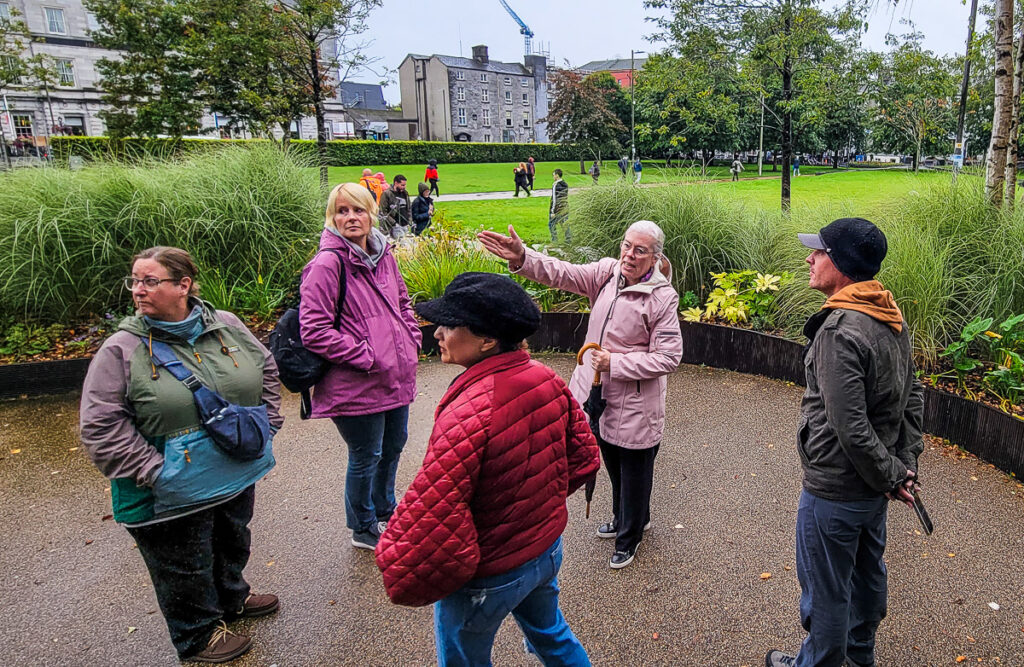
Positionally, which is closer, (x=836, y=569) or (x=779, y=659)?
(x=836, y=569)

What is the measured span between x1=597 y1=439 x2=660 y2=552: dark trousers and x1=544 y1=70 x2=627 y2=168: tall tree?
35655 mm

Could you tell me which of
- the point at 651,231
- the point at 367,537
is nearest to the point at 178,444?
the point at 367,537

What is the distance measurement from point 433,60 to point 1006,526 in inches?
3226

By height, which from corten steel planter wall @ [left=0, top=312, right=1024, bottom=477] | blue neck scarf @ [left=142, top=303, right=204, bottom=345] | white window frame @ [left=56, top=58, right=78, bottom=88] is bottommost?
corten steel planter wall @ [left=0, top=312, right=1024, bottom=477]

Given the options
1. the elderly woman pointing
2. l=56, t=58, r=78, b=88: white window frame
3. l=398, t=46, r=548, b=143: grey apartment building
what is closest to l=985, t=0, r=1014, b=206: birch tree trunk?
the elderly woman pointing

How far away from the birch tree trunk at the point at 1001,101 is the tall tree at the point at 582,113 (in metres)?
31.8

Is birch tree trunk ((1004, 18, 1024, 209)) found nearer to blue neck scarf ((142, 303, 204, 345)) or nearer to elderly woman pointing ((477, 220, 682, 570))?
elderly woman pointing ((477, 220, 682, 570))

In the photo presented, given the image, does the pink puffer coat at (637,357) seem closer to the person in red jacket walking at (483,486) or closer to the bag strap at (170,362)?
the person in red jacket walking at (483,486)

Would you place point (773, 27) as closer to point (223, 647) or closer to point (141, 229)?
point (141, 229)

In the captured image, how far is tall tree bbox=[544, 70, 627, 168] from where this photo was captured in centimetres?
3800

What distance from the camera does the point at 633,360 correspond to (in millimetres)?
3008

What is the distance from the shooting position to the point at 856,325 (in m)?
2.07

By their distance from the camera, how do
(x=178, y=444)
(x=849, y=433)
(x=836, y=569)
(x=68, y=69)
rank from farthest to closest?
(x=68, y=69)
(x=178, y=444)
(x=836, y=569)
(x=849, y=433)

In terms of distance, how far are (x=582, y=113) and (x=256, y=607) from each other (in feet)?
136
